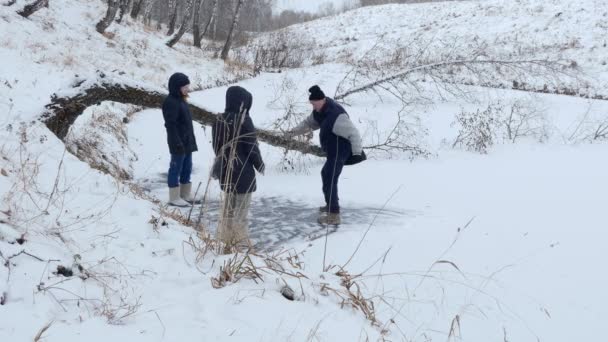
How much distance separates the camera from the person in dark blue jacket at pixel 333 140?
17.8 ft

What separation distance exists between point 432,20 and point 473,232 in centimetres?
2776

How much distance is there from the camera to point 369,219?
Result: 5.83 meters

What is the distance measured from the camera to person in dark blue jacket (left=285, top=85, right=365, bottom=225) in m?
5.43

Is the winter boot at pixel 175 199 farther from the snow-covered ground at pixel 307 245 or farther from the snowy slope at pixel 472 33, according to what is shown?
the snowy slope at pixel 472 33

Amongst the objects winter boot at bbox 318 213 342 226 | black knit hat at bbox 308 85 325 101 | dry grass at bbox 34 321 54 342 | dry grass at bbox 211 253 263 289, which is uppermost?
black knit hat at bbox 308 85 325 101

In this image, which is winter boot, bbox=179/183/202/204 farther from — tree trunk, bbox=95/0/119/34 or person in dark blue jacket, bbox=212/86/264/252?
tree trunk, bbox=95/0/119/34

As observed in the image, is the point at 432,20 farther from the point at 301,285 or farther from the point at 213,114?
the point at 301,285

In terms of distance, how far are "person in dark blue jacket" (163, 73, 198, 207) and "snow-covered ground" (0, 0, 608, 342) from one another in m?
0.46

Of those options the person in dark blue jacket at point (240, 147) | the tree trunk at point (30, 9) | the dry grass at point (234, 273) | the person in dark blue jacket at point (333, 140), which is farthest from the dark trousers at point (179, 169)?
the tree trunk at point (30, 9)

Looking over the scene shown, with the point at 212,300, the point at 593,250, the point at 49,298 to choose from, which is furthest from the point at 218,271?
the point at 593,250

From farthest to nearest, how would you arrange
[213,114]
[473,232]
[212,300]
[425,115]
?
[425,115] → [213,114] → [473,232] → [212,300]

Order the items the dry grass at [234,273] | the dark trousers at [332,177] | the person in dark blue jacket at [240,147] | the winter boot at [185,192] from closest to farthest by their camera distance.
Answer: the dry grass at [234,273]
the person in dark blue jacket at [240,147]
the dark trousers at [332,177]
the winter boot at [185,192]

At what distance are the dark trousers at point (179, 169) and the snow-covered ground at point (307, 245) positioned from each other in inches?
18.0

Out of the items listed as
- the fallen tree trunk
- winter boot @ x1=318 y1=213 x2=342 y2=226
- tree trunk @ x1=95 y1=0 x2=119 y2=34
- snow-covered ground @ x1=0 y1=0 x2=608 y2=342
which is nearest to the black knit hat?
the fallen tree trunk
